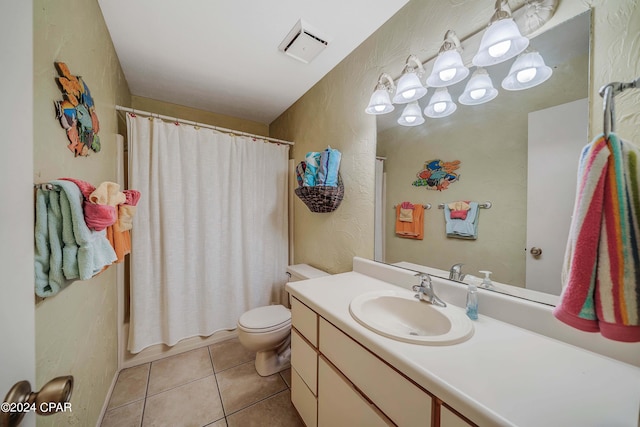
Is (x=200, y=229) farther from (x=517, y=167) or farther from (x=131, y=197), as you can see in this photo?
(x=517, y=167)

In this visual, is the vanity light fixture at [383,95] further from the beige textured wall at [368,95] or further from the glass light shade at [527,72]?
the glass light shade at [527,72]

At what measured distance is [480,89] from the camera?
0.94 meters

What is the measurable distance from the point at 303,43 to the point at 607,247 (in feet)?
5.40

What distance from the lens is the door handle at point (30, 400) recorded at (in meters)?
0.32

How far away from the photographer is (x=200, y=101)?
2.15 meters

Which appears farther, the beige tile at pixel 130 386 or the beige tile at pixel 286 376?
the beige tile at pixel 286 376


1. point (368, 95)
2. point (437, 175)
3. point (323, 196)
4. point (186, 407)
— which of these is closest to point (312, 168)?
point (323, 196)

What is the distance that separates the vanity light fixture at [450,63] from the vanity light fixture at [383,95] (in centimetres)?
29

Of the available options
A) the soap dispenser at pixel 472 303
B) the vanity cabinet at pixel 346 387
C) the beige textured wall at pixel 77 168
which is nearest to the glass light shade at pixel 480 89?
the soap dispenser at pixel 472 303

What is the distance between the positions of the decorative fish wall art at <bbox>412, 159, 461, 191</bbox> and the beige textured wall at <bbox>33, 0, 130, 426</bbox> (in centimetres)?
147

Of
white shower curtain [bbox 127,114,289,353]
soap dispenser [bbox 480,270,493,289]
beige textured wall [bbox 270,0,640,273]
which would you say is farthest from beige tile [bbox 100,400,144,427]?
soap dispenser [bbox 480,270,493,289]

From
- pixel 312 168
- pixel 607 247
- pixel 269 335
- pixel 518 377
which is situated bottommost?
pixel 269 335

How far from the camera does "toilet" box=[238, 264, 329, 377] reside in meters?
1.49

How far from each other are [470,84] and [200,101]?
2.24 meters
